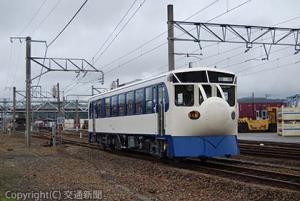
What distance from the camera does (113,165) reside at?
19.7 meters

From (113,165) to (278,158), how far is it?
22.6 ft

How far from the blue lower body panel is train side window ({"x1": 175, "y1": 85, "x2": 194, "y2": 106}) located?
1141 mm

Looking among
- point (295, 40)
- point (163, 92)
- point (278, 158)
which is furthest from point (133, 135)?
point (295, 40)

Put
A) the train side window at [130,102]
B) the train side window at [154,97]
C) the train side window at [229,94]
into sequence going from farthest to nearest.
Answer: the train side window at [130,102]
the train side window at [154,97]
the train side window at [229,94]

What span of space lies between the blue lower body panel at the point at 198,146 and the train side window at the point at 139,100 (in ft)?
10.9

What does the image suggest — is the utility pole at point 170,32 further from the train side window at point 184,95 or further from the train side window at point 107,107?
the train side window at point 184,95

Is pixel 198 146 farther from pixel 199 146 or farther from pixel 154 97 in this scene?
pixel 154 97

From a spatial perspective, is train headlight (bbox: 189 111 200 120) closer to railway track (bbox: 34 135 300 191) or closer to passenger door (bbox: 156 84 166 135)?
passenger door (bbox: 156 84 166 135)

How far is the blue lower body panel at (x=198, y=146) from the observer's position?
57.9 feet

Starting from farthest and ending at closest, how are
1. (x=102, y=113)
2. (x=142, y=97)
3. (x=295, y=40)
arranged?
(x=295, y=40), (x=102, y=113), (x=142, y=97)

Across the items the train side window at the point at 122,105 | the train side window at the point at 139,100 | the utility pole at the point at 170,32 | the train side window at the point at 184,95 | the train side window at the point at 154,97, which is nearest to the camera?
the train side window at the point at 184,95

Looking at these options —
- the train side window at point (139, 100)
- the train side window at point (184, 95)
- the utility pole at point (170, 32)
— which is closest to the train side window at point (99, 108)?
the utility pole at point (170, 32)

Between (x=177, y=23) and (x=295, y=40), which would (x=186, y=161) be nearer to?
(x=177, y=23)

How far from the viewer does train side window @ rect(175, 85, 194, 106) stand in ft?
58.5
